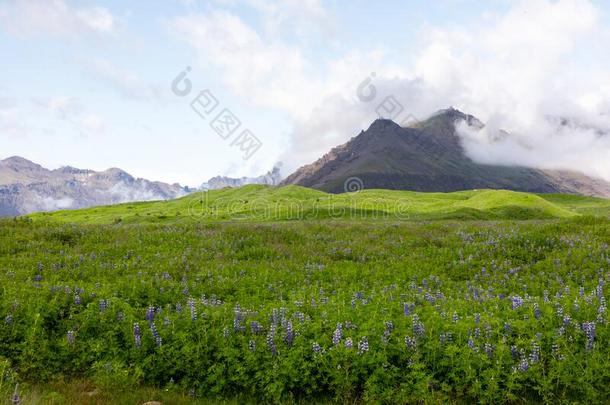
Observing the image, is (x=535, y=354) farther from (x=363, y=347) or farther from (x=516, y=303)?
(x=363, y=347)

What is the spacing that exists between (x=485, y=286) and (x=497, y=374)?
5863 millimetres

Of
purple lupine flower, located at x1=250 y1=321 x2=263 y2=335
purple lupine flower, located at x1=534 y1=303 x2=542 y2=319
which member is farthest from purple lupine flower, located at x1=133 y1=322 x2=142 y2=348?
purple lupine flower, located at x1=534 y1=303 x2=542 y2=319

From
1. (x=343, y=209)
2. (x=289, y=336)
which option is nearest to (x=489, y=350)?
(x=289, y=336)

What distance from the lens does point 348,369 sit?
266 inches

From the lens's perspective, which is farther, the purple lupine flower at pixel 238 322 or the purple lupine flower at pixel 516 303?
the purple lupine flower at pixel 516 303

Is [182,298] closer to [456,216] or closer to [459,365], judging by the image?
[459,365]

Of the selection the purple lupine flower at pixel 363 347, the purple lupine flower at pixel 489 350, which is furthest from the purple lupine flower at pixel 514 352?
the purple lupine flower at pixel 363 347

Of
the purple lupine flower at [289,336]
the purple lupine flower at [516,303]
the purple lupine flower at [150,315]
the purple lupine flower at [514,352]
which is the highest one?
the purple lupine flower at [150,315]

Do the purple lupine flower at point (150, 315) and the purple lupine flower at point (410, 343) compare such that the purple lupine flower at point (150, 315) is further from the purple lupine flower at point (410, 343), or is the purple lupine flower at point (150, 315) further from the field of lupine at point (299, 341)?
the purple lupine flower at point (410, 343)

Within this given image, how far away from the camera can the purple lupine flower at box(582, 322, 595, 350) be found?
679 centimetres

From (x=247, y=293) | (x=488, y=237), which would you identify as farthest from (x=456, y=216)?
(x=247, y=293)

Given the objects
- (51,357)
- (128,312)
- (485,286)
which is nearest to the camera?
(51,357)

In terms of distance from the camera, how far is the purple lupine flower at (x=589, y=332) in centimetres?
Answer: 679

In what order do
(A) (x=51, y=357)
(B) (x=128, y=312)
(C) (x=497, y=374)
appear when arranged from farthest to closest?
1. (B) (x=128, y=312)
2. (A) (x=51, y=357)
3. (C) (x=497, y=374)
